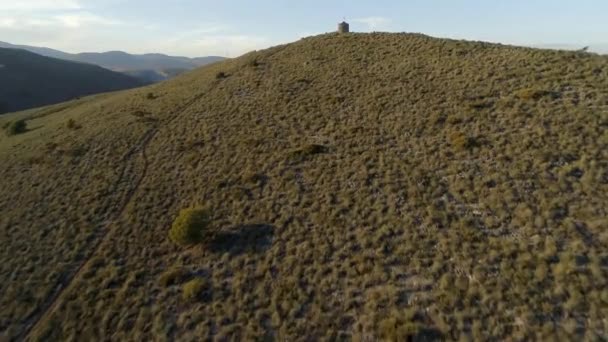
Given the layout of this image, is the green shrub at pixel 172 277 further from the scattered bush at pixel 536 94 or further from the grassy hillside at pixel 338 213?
the scattered bush at pixel 536 94

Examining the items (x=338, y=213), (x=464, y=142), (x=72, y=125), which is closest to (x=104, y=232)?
(x=338, y=213)

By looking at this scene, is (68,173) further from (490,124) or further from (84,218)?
(490,124)

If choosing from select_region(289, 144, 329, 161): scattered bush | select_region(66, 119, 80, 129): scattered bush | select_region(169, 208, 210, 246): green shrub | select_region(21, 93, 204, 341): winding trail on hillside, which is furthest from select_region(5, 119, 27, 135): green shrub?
select_region(289, 144, 329, 161): scattered bush

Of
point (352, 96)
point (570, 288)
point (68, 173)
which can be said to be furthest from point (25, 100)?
point (570, 288)

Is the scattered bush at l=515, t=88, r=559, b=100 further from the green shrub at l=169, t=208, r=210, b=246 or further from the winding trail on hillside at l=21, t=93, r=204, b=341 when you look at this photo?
the winding trail on hillside at l=21, t=93, r=204, b=341

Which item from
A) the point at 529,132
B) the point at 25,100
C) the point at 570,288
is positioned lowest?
the point at 25,100

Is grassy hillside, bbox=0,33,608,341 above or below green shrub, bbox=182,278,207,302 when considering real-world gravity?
above
